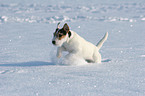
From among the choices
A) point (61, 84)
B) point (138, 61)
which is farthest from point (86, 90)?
point (138, 61)

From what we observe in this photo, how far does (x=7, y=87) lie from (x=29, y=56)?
2.27m

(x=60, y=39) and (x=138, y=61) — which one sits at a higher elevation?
(x=60, y=39)

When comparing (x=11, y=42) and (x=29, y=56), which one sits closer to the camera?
(x=29, y=56)

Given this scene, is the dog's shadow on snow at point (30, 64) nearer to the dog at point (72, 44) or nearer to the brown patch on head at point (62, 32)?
the dog at point (72, 44)

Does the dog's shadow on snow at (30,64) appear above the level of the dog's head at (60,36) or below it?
below

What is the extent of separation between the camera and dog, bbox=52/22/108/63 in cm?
397

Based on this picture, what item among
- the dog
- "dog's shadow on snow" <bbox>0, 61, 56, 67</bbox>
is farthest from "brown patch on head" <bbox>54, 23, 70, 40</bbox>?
"dog's shadow on snow" <bbox>0, 61, 56, 67</bbox>

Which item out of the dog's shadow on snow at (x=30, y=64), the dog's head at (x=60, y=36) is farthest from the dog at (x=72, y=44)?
the dog's shadow on snow at (x=30, y=64)

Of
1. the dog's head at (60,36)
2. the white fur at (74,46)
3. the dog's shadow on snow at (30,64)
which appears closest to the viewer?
the dog's head at (60,36)

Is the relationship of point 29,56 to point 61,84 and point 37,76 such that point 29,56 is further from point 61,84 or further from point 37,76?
point 61,84

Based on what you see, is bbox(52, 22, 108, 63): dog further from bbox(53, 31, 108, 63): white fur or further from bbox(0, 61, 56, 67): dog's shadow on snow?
bbox(0, 61, 56, 67): dog's shadow on snow

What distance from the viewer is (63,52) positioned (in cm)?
465

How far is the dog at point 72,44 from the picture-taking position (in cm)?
397

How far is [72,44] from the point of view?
13.6ft
